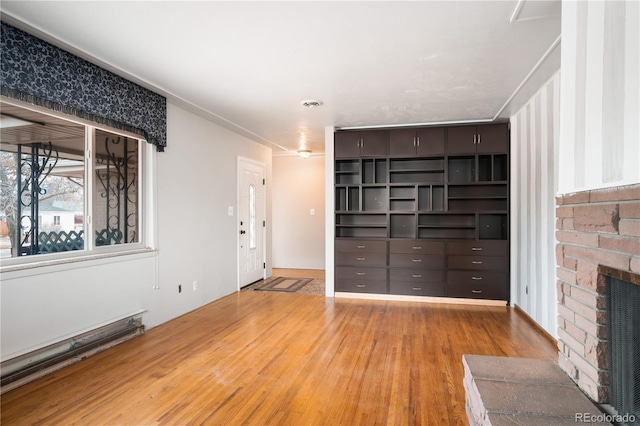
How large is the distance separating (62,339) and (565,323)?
3.63 metres

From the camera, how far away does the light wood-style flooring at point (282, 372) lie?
6.89ft

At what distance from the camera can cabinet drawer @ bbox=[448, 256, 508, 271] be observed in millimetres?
4641

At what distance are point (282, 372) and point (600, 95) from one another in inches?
105

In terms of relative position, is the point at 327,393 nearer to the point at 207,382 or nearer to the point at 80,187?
the point at 207,382

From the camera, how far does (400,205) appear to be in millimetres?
5316

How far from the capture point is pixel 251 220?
236 inches

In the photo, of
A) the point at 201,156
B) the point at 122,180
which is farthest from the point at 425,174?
the point at 122,180

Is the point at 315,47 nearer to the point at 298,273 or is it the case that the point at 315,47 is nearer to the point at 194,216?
the point at 194,216

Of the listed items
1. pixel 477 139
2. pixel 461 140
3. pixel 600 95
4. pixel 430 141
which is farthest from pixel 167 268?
pixel 477 139

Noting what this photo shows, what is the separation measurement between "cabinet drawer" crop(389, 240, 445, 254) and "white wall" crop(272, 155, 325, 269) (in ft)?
8.64

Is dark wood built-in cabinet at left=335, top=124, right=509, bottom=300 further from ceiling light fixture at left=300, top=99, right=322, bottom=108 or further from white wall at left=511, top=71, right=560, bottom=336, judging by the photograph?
ceiling light fixture at left=300, top=99, right=322, bottom=108

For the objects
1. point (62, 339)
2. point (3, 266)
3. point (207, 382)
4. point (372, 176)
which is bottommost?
point (207, 382)

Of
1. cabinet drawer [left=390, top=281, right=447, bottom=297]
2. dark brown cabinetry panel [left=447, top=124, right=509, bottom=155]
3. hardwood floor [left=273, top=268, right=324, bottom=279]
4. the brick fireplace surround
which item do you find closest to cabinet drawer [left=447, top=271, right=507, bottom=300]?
cabinet drawer [left=390, top=281, right=447, bottom=297]

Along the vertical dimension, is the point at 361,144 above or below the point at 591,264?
above
